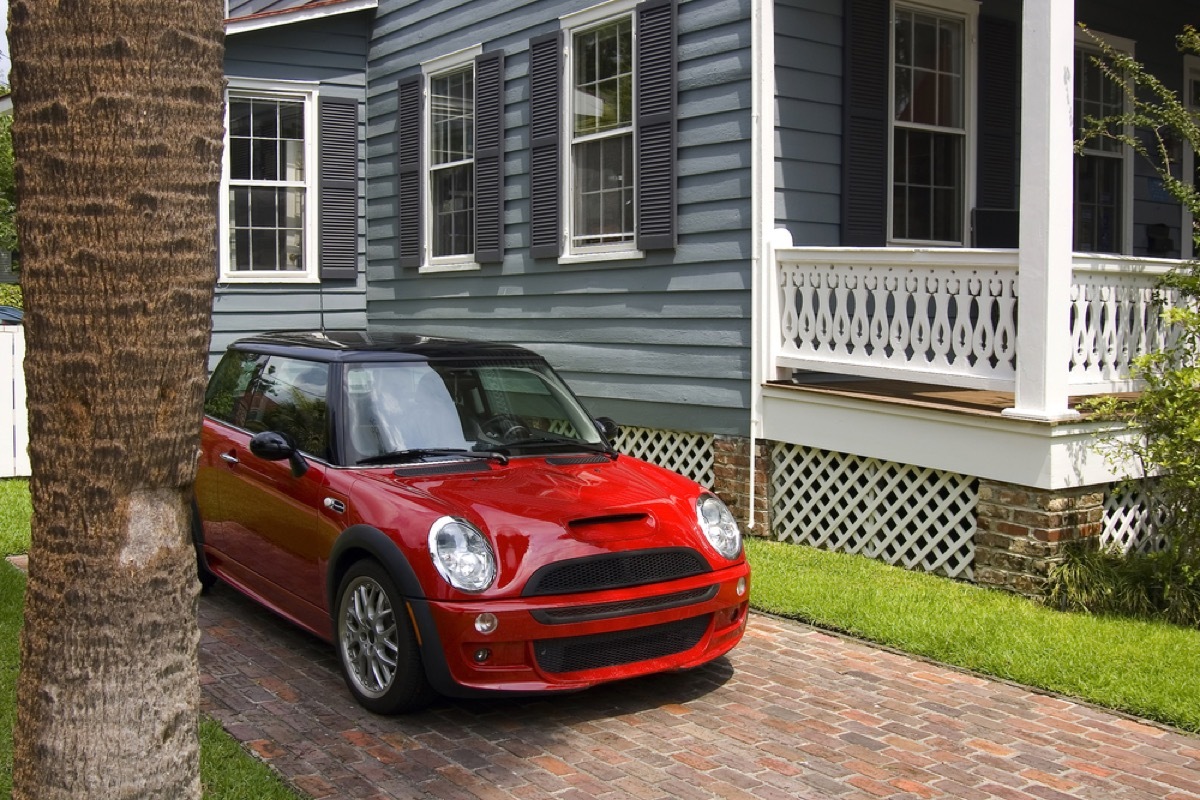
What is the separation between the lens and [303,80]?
13539 millimetres

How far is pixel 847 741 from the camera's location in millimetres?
4969

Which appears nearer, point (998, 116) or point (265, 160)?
point (998, 116)

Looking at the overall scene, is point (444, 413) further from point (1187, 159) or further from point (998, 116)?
point (1187, 159)

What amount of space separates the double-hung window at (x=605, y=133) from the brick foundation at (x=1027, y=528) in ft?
11.5

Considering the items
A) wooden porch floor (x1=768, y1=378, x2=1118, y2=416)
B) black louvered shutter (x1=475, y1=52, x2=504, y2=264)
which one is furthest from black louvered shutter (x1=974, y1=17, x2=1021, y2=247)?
black louvered shutter (x1=475, y1=52, x2=504, y2=264)

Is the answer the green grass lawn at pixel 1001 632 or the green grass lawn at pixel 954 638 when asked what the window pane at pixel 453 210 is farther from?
the green grass lawn at pixel 1001 632

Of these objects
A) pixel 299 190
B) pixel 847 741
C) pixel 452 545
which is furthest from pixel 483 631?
pixel 299 190

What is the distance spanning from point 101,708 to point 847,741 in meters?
3.06

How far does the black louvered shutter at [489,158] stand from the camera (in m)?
11.6

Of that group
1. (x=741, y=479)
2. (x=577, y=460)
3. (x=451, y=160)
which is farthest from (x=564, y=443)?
(x=451, y=160)

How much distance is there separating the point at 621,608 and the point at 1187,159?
9.74m

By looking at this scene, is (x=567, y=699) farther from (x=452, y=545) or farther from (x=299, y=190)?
(x=299, y=190)

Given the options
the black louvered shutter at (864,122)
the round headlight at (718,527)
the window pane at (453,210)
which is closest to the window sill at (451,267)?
the window pane at (453,210)

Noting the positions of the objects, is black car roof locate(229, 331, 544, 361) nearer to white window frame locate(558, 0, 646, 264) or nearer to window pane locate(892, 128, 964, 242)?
white window frame locate(558, 0, 646, 264)
